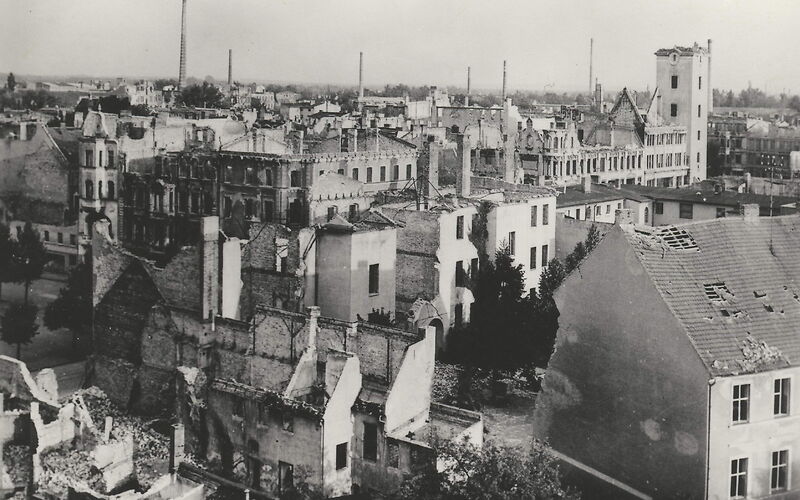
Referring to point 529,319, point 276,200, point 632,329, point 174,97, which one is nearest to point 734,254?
point 632,329

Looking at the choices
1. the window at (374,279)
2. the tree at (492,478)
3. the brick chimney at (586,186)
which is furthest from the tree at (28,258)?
the tree at (492,478)

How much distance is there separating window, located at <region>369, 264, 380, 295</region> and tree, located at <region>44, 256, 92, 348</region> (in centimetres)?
1410

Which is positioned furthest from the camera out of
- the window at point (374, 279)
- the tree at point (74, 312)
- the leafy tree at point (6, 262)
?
the leafy tree at point (6, 262)

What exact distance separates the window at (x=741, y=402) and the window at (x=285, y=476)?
42.4ft

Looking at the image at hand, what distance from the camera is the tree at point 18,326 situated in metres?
45.2

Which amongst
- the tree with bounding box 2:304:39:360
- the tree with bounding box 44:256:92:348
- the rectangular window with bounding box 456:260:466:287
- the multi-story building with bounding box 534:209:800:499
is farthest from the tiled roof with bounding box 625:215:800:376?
the tree with bounding box 2:304:39:360

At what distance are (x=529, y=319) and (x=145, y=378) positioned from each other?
52.6 feet

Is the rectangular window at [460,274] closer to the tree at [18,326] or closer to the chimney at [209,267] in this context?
the chimney at [209,267]

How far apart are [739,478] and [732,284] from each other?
16.9 feet

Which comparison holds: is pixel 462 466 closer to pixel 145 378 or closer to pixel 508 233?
pixel 145 378

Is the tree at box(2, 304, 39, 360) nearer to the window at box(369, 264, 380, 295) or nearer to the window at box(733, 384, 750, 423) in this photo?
the window at box(369, 264, 380, 295)

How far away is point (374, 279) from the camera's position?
4300 centimetres

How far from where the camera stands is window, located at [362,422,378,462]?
29.9 metres

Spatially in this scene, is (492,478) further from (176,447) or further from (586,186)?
(586,186)
